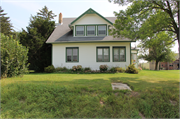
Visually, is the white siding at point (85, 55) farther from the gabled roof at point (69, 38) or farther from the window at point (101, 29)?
the window at point (101, 29)

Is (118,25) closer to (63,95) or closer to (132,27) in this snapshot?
(132,27)

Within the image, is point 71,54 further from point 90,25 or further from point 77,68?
point 90,25

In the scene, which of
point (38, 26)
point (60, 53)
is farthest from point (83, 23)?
point (38, 26)

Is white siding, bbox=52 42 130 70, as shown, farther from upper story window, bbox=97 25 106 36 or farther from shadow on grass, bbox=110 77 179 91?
shadow on grass, bbox=110 77 179 91

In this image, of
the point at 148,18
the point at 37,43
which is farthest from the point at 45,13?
Answer: the point at 148,18

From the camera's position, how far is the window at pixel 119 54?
14086 mm

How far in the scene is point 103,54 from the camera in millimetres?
14227

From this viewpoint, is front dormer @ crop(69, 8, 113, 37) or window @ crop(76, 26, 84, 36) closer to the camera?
front dormer @ crop(69, 8, 113, 37)

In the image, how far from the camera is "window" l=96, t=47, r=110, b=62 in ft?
46.6

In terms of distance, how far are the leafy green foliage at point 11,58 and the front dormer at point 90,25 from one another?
7.29m

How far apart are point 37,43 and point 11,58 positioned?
7064mm

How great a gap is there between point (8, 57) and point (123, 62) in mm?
10950

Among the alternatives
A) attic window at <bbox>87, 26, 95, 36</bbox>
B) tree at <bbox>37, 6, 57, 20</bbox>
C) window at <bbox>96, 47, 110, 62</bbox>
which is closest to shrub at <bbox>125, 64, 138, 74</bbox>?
window at <bbox>96, 47, 110, 62</bbox>

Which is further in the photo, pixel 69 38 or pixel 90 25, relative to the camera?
pixel 90 25
